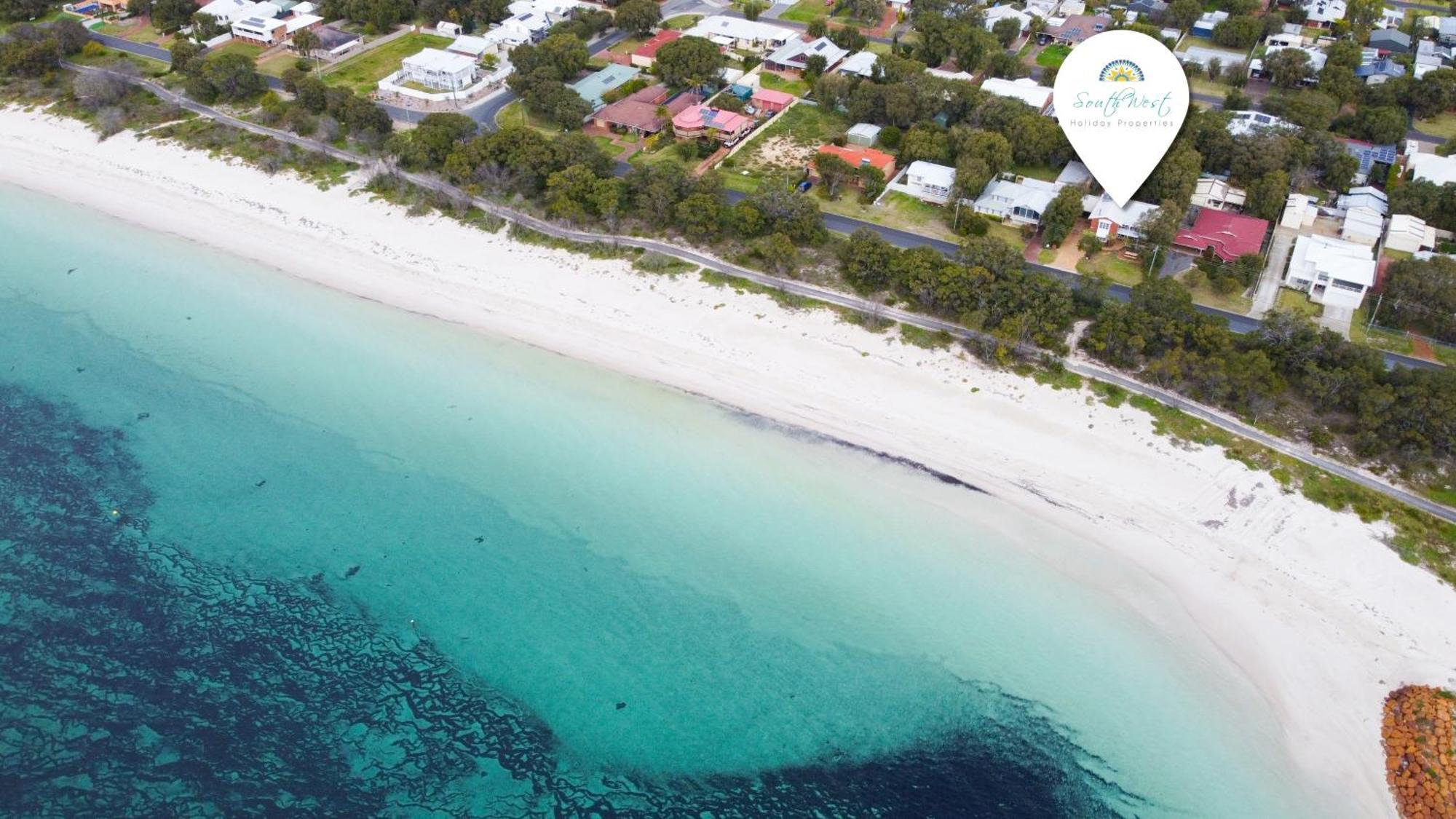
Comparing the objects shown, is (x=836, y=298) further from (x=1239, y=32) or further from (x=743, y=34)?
(x=1239, y=32)

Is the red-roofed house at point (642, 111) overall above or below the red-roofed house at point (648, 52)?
below

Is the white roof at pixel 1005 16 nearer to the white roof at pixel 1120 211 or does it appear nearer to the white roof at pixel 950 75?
the white roof at pixel 950 75

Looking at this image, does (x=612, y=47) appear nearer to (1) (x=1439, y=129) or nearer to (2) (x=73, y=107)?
(2) (x=73, y=107)

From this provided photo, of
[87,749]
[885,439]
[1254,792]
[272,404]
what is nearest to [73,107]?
[272,404]

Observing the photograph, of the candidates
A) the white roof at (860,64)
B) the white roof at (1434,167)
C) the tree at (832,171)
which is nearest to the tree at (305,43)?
the white roof at (860,64)

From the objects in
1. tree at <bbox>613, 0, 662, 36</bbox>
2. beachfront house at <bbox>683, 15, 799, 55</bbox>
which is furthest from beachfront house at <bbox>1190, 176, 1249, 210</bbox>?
tree at <bbox>613, 0, 662, 36</bbox>

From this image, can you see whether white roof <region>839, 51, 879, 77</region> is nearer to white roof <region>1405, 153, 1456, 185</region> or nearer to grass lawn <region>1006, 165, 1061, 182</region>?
grass lawn <region>1006, 165, 1061, 182</region>
